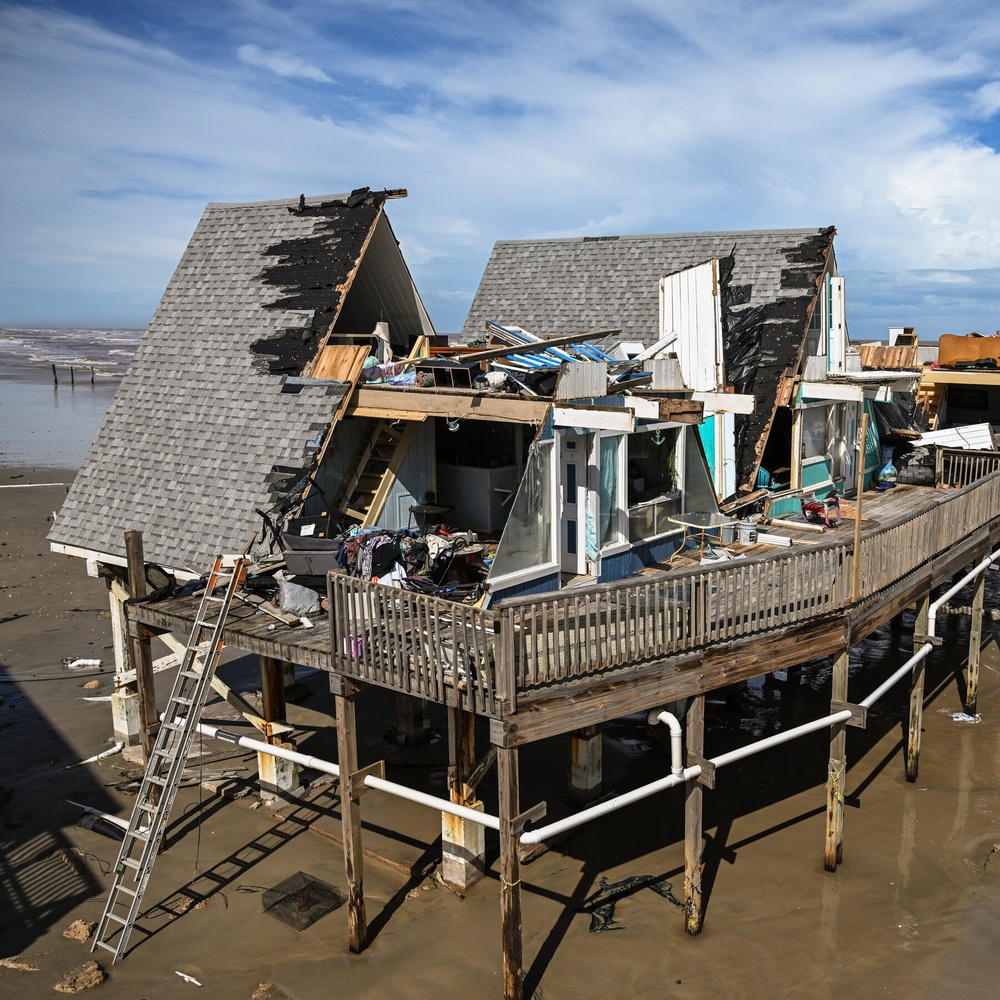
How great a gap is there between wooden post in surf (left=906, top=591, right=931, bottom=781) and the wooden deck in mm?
3091

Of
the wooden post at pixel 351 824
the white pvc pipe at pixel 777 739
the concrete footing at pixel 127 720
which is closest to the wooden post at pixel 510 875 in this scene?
the wooden post at pixel 351 824

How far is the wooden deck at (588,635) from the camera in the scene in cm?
991

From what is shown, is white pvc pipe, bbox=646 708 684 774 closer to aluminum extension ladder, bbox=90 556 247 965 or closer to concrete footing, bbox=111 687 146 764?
aluminum extension ladder, bbox=90 556 247 965

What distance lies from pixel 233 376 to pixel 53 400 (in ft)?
198

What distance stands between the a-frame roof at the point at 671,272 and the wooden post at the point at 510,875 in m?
9.61

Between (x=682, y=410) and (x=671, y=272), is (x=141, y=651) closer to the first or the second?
(x=682, y=410)

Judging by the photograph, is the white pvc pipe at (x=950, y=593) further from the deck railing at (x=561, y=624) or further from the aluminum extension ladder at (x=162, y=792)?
the aluminum extension ladder at (x=162, y=792)

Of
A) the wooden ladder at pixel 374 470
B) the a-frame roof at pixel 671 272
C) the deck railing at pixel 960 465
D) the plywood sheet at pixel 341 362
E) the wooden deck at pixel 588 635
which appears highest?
the a-frame roof at pixel 671 272

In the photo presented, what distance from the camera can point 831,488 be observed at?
20188 millimetres

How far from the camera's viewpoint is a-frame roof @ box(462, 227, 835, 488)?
1914 cm

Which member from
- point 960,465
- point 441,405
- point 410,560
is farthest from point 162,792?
point 960,465

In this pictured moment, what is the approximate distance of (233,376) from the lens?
51.6 feet

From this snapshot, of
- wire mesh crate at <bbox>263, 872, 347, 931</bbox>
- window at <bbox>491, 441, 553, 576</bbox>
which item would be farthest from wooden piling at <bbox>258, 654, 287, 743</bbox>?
window at <bbox>491, 441, 553, 576</bbox>

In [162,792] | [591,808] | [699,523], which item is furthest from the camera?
[699,523]
